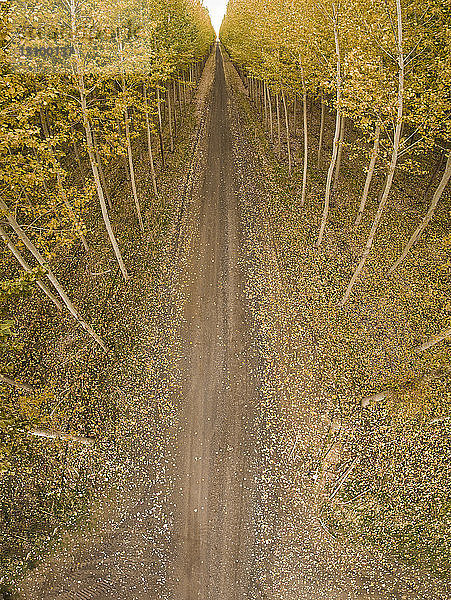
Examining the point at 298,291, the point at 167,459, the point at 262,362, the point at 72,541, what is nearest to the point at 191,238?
the point at 298,291

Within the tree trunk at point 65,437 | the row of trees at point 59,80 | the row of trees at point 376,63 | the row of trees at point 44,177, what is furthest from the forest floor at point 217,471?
the row of trees at point 376,63

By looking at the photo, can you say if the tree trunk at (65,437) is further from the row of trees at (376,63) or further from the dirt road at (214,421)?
the row of trees at (376,63)

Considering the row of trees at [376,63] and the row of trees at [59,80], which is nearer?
the row of trees at [59,80]

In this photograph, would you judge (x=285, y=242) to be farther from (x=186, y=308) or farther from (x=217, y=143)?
(x=217, y=143)

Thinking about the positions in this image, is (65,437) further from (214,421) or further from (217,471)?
(217,471)

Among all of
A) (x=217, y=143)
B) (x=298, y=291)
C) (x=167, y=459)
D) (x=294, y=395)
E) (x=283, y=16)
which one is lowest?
(x=167, y=459)

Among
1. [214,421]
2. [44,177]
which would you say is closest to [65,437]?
[214,421]
